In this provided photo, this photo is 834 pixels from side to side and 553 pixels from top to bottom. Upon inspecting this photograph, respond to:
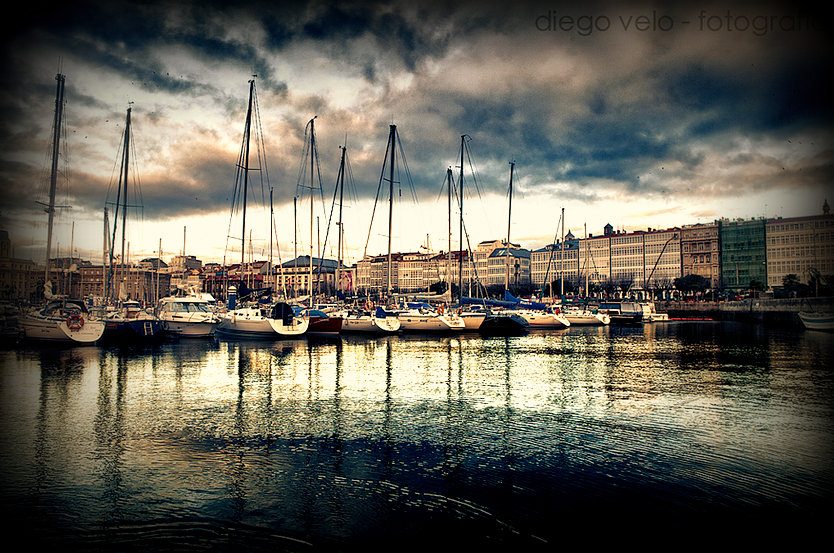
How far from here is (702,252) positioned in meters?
125

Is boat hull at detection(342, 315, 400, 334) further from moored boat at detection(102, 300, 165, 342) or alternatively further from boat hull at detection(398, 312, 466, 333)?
moored boat at detection(102, 300, 165, 342)

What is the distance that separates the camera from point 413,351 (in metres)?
28.3

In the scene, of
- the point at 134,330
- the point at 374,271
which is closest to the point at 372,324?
the point at 134,330

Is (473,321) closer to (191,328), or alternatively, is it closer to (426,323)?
(426,323)

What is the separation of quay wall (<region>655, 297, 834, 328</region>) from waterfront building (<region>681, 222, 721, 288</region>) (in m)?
39.7

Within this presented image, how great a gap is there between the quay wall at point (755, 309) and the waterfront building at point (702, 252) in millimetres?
39717

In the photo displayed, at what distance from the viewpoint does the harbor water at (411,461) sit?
6488 millimetres

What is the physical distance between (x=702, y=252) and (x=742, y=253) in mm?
9244

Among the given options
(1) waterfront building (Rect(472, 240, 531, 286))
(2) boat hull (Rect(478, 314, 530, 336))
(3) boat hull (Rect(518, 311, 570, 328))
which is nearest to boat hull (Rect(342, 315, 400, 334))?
(2) boat hull (Rect(478, 314, 530, 336))

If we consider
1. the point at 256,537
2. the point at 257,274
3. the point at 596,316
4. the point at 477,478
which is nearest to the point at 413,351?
the point at 477,478

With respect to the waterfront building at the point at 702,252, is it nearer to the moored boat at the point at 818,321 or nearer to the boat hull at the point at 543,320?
the moored boat at the point at 818,321

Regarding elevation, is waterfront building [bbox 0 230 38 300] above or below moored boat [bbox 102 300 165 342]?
above

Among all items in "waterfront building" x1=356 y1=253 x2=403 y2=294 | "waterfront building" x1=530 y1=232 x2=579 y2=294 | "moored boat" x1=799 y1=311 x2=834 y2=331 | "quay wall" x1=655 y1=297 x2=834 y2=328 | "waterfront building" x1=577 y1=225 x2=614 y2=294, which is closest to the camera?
"moored boat" x1=799 y1=311 x2=834 y2=331

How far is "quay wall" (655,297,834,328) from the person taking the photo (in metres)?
57.2
